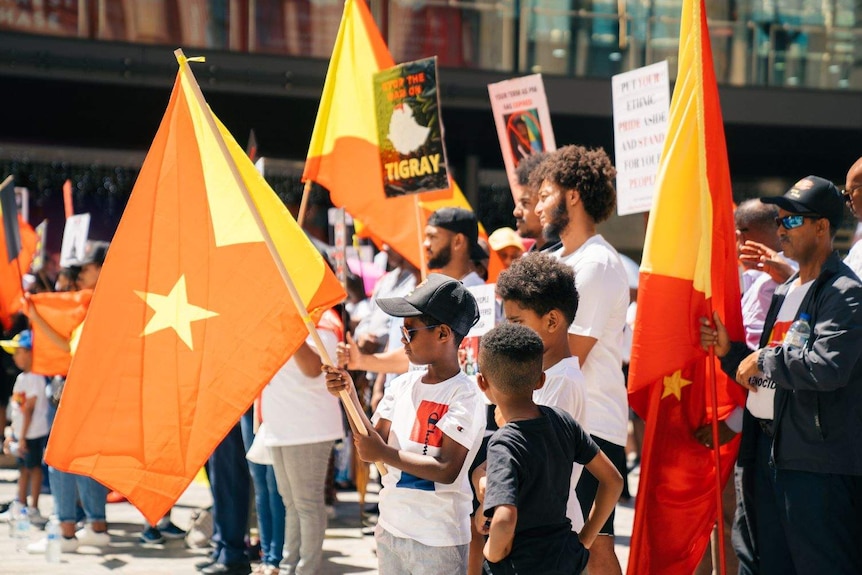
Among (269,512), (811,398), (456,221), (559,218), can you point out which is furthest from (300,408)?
(811,398)

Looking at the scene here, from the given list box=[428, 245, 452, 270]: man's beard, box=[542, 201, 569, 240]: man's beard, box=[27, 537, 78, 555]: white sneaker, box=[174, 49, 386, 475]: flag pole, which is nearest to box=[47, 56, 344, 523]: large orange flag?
box=[174, 49, 386, 475]: flag pole

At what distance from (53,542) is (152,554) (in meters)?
0.66

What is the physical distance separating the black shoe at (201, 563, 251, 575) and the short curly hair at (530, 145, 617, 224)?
3.35 meters

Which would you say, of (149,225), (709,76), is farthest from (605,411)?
(149,225)

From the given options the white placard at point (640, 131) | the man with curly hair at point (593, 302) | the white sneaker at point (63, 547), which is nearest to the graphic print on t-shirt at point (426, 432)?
the man with curly hair at point (593, 302)

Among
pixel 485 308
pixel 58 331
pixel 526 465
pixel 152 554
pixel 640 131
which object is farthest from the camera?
pixel 58 331

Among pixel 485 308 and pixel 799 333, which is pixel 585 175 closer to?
pixel 485 308

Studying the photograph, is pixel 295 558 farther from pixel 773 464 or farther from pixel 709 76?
pixel 709 76

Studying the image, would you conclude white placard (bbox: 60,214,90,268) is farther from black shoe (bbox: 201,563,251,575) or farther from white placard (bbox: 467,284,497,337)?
white placard (bbox: 467,284,497,337)

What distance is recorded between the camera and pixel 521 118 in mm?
7660

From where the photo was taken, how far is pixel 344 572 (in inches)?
285

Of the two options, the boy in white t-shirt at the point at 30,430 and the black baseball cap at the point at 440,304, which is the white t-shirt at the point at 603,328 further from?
the boy in white t-shirt at the point at 30,430

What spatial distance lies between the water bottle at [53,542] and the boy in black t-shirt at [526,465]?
5.00 metres

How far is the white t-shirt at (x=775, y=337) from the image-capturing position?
15.4ft
